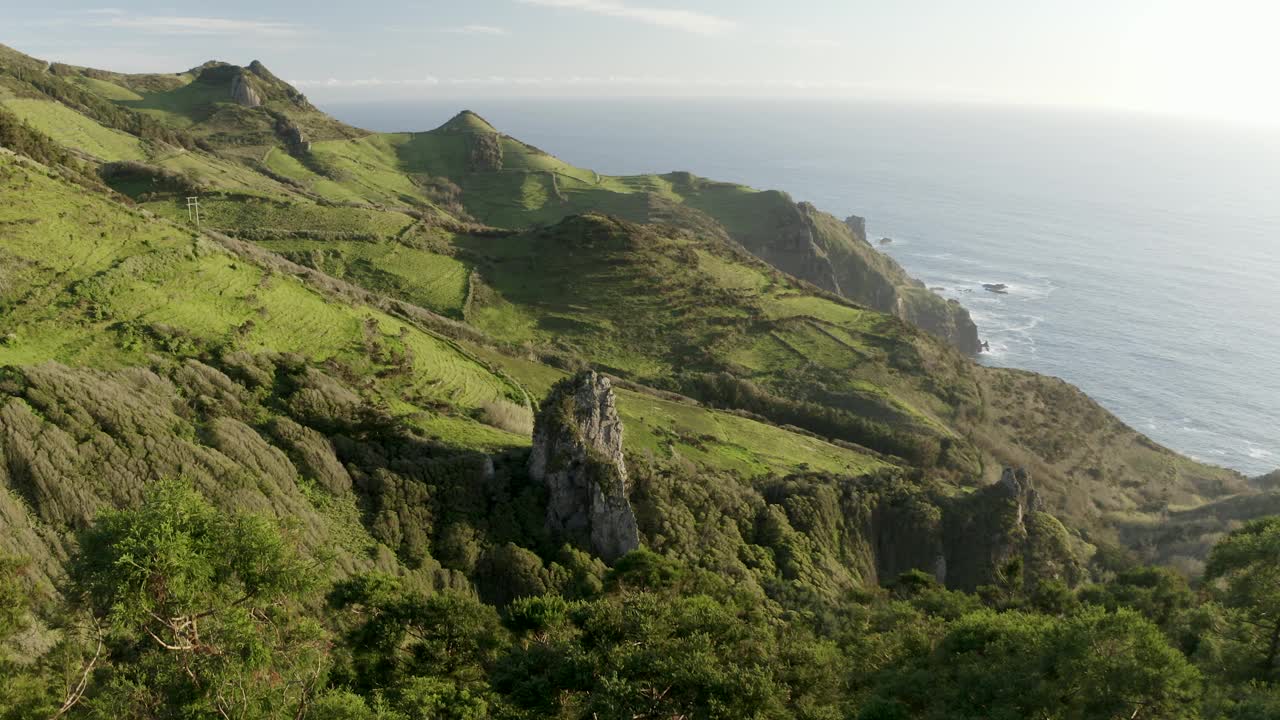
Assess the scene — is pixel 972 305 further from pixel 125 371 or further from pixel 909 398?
pixel 125 371

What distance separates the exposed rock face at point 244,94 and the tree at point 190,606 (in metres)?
186

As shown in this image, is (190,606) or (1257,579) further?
(1257,579)

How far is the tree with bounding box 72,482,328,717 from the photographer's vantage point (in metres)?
17.3

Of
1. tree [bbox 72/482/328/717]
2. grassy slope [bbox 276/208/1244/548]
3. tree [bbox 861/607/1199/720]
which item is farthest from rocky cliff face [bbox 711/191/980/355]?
tree [bbox 72/482/328/717]

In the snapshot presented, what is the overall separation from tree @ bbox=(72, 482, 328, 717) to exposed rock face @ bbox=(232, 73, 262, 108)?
186m

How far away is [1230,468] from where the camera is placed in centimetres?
11081

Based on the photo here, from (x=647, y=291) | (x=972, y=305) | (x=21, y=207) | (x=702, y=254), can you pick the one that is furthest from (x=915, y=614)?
(x=972, y=305)

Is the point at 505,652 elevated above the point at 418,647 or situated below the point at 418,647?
below

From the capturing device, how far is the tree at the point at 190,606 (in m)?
17.3

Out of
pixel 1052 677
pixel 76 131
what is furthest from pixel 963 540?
pixel 76 131

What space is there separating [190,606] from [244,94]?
191m

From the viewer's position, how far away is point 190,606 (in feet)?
59.8

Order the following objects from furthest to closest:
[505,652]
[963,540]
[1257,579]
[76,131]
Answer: [76,131] → [963,540] → [1257,579] → [505,652]

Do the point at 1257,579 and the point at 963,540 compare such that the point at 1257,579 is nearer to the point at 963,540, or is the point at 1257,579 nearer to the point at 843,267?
the point at 963,540
